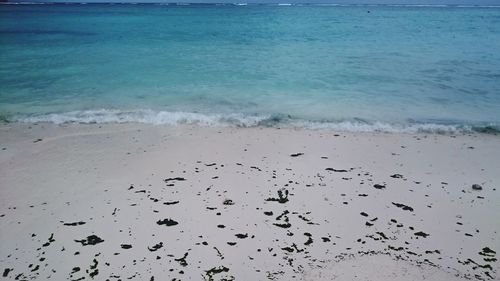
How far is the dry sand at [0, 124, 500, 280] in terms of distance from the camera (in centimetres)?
390

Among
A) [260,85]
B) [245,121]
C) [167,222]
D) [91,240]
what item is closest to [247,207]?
[167,222]

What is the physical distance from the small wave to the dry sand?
76 cm

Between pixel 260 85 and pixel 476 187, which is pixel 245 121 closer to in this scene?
pixel 260 85

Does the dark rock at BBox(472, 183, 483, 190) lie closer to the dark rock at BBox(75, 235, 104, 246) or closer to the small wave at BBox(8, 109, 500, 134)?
the small wave at BBox(8, 109, 500, 134)

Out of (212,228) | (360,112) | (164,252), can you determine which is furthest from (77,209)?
(360,112)

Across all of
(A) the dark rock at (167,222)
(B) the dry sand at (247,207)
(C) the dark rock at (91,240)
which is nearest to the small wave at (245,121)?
(B) the dry sand at (247,207)

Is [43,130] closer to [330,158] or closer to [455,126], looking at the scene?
[330,158]

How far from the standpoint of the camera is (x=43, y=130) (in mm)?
7875

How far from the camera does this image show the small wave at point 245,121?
8.27 m

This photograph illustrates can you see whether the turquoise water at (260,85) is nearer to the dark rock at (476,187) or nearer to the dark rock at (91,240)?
the dark rock at (476,187)

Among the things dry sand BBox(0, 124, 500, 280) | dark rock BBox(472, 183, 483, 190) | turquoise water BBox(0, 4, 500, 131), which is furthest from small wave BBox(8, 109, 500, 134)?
dark rock BBox(472, 183, 483, 190)

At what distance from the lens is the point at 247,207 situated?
16.3ft

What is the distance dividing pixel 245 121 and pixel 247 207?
4028mm

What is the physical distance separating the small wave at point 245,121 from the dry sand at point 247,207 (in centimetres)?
76
